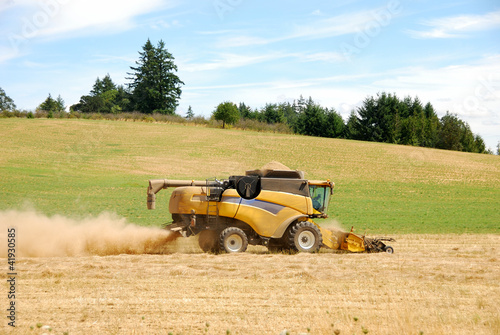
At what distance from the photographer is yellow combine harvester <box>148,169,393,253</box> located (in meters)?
15.1

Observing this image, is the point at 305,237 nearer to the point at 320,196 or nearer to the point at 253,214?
the point at 320,196

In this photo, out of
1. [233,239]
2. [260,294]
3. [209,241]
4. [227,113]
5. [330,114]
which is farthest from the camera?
[330,114]

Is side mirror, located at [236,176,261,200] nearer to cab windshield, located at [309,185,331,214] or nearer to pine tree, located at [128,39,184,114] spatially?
cab windshield, located at [309,185,331,214]

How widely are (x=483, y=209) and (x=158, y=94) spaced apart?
80482 mm

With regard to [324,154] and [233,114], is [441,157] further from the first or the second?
[233,114]

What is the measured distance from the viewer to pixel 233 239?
1504 centimetres

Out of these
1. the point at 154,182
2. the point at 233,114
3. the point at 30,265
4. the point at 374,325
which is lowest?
the point at 30,265

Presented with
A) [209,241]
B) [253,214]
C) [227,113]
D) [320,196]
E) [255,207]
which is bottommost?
[209,241]

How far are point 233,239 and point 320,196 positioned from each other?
10.8ft

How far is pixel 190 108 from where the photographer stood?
155 m

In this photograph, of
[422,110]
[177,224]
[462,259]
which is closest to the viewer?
[462,259]

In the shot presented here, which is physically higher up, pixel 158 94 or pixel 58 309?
pixel 158 94

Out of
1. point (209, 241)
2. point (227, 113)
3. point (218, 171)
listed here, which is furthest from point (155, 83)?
point (209, 241)

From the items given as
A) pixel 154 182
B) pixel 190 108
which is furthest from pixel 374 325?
pixel 190 108
